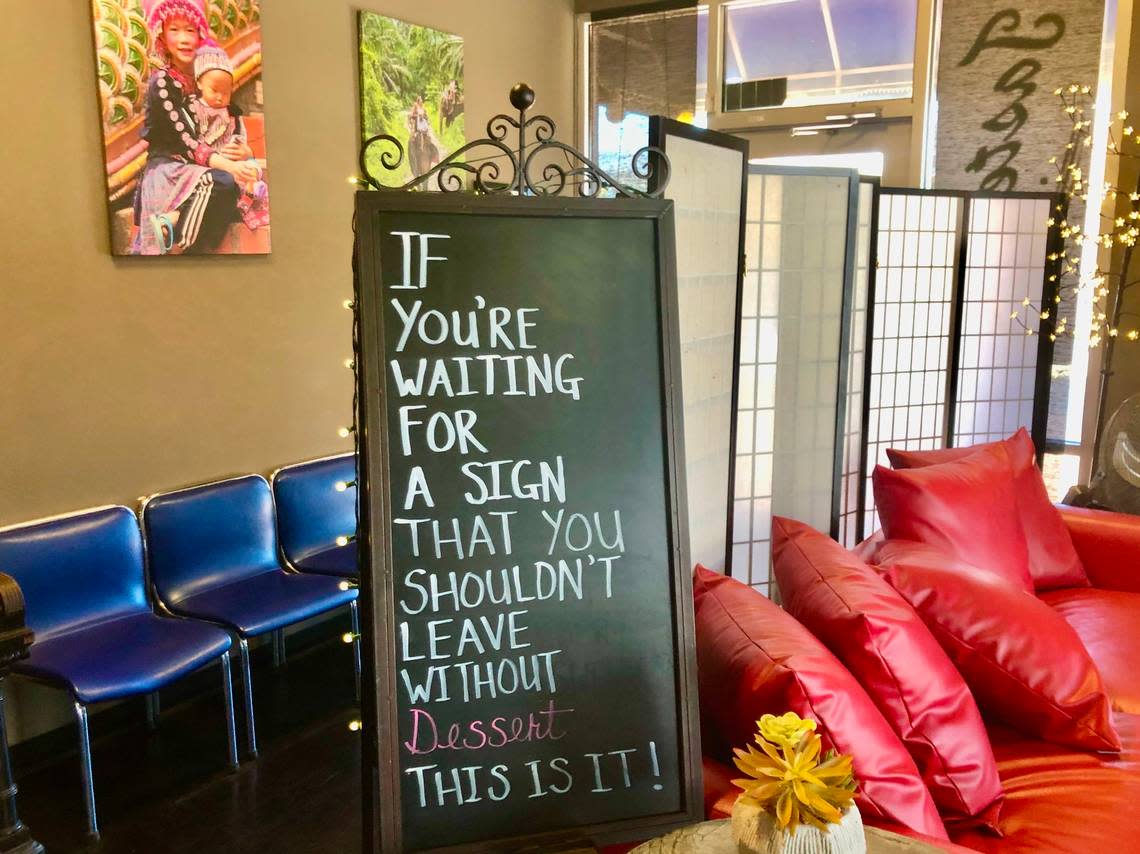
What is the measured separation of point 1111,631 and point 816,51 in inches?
135

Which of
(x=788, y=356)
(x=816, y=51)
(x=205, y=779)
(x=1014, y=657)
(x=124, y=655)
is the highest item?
(x=816, y=51)

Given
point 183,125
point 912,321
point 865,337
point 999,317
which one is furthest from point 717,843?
point 999,317

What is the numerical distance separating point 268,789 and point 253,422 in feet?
4.42

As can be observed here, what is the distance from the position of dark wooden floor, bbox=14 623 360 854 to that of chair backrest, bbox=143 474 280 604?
0.42 metres

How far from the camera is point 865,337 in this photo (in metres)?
3.66

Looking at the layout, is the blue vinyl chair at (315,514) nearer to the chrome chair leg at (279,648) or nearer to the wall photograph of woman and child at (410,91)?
the chrome chair leg at (279,648)

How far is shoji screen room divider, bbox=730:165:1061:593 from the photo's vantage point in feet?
9.71

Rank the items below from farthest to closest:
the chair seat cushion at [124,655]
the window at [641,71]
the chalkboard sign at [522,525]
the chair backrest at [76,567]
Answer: the window at [641,71], the chair backrest at [76,567], the chair seat cushion at [124,655], the chalkboard sign at [522,525]

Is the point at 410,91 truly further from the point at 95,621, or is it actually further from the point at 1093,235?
the point at 1093,235

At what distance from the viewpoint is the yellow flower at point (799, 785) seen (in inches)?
42.9

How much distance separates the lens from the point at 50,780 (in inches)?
110

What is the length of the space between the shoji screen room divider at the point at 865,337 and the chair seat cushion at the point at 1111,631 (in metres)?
0.74

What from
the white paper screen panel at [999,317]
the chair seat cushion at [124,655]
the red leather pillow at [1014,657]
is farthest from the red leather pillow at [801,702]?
the white paper screen panel at [999,317]

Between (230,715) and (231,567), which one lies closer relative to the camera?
(230,715)
